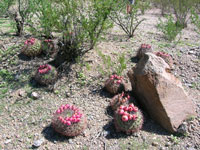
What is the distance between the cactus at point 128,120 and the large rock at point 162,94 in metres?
0.40

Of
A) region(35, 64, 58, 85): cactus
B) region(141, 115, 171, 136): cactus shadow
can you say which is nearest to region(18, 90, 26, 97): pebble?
region(35, 64, 58, 85): cactus

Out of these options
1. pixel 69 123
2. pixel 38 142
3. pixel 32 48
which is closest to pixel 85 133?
pixel 69 123

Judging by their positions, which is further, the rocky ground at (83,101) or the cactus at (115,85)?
the cactus at (115,85)

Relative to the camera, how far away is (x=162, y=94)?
3734 millimetres

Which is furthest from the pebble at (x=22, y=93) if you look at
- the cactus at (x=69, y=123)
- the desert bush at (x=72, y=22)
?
the cactus at (x=69, y=123)

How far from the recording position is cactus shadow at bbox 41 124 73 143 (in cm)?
374

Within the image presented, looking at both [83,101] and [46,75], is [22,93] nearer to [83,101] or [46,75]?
[46,75]

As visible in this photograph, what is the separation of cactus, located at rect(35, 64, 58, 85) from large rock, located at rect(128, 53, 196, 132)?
72.4 inches

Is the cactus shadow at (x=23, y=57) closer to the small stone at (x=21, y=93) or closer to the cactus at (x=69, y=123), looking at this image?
the small stone at (x=21, y=93)

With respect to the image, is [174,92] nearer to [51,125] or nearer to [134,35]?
[51,125]

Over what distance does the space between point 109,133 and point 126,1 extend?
4443mm

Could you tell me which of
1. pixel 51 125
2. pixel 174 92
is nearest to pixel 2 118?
pixel 51 125

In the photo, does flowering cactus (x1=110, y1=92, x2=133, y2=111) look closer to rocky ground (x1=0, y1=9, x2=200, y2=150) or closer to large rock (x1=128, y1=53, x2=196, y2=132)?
rocky ground (x1=0, y1=9, x2=200, y2=150)

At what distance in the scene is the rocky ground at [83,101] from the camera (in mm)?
3689
